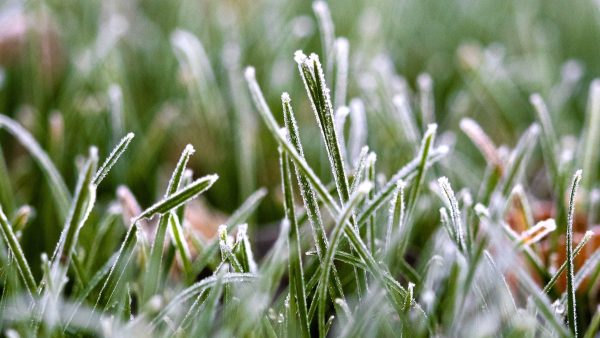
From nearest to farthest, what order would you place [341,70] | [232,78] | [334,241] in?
[334,241] < [341,70] < [232,78]

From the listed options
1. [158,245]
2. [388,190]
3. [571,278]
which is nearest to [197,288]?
[158,245]

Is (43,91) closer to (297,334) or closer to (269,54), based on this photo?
(269,54)

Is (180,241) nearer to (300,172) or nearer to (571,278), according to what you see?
(300,172)

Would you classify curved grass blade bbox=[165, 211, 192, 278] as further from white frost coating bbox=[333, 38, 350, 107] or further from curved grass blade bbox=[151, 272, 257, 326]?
white frost coating bbox=[333, 38, 350, 107]

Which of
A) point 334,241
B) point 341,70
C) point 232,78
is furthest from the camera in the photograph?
point 232,78

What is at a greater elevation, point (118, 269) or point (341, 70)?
point (341, 70)

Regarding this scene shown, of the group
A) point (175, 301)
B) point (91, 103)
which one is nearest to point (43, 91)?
point (91, 103)

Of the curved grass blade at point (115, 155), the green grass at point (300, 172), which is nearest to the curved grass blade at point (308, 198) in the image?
the green grass at point (300, 172)

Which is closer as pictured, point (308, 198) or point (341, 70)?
point (308, 198)
